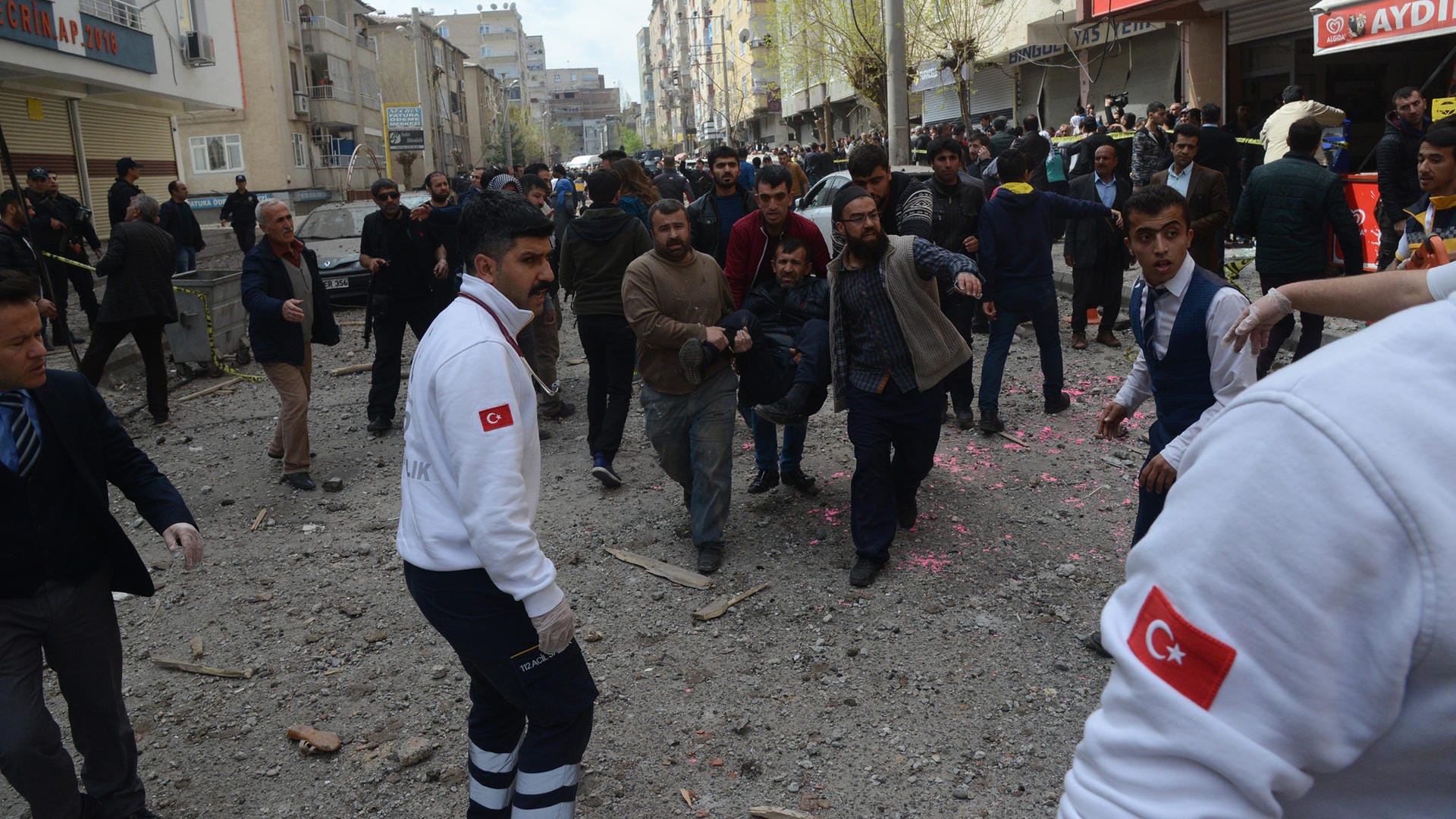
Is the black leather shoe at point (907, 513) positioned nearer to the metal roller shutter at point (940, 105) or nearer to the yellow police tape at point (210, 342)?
the yellow police tape at point (210, 342)

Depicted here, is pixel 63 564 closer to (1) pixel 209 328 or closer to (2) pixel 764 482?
(2) pixel 764 482

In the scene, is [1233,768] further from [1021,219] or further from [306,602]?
[1021,219]

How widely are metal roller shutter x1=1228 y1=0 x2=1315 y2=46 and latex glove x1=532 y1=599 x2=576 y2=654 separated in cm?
1881

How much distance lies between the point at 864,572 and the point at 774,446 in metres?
1.57

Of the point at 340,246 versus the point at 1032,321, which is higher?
the point at 340,246

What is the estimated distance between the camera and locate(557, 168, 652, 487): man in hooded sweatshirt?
7.36m

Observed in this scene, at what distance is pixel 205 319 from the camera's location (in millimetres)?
11617

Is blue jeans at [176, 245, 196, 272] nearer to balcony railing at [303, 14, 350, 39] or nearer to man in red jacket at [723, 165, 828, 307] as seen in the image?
man in red jacket at [723, 165, 828, 307]

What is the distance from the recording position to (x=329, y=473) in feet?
26.8

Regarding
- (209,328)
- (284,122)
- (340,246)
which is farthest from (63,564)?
(284,122)

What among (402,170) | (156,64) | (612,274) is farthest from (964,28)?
(402,170)

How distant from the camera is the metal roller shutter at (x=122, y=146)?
82.0 ft

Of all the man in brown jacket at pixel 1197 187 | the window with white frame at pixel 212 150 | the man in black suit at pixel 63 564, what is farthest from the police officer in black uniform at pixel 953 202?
the window with white frame at pixel 212 150

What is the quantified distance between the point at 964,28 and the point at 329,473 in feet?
81.5
